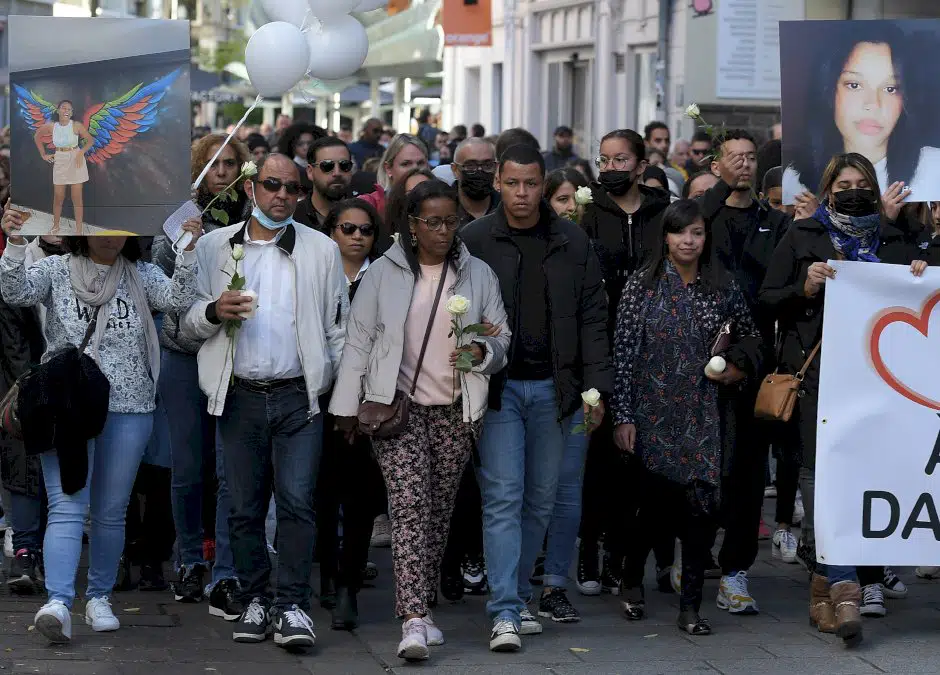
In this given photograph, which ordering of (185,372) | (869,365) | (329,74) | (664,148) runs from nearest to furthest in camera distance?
(869,365), (185,372), (329,74), (664,148)

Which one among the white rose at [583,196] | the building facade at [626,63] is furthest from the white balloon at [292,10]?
the building facade at [626,63]

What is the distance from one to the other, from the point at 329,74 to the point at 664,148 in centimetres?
550

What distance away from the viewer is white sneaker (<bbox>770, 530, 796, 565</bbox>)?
29.6 feet

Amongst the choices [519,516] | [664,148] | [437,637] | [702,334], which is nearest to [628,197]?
[702,334]

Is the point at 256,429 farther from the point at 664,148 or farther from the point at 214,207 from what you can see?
the point at 664,148

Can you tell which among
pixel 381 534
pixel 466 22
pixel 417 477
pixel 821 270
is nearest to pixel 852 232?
pixel 821 270

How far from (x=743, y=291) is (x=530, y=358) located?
121 cm

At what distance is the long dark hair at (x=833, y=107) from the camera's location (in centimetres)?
771

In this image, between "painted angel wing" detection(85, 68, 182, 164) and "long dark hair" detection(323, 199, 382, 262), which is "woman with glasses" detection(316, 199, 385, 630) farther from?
"painted angel wing" detection(85, 68, 182, 164)

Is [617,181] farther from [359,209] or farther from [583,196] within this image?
[359,209]

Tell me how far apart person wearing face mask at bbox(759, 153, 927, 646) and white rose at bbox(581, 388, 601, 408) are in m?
0.93

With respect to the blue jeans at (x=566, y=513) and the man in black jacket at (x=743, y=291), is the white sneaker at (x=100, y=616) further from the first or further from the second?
the man in black jacket at (x=743, y=291)

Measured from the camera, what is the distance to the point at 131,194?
683cm

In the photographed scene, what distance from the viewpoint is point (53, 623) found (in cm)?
673
